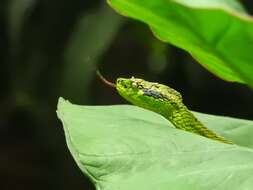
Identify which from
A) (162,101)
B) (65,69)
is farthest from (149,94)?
(65,69)

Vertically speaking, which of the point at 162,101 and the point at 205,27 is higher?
the point at 205,27

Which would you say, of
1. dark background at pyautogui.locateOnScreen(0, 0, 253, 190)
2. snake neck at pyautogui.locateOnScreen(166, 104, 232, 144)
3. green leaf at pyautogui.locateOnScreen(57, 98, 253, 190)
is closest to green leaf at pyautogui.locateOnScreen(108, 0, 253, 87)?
green leaf at pyautogui.locateOnScreen(57, 98, 253, 190)

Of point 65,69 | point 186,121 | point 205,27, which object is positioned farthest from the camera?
point 65,69

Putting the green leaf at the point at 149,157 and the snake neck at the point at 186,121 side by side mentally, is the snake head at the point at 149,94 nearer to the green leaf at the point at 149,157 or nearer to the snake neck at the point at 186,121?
the snake neck at the point at 186,121

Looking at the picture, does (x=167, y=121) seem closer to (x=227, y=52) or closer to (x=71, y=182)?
(x=227, y=52)

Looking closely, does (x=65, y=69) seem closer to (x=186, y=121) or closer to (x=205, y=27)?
(x=186, y=121)

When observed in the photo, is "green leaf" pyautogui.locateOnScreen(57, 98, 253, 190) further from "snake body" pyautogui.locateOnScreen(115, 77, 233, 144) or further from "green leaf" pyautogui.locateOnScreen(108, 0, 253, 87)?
"snake body" pyautogui.locateOnScreen(115, 77, 233, 144)
